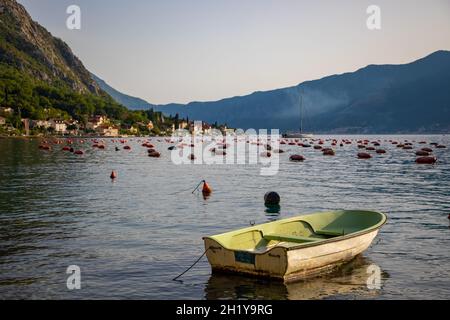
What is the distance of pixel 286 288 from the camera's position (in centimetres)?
1583

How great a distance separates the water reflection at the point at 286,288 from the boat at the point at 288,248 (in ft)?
0.99

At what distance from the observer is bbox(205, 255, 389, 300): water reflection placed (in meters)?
15.3

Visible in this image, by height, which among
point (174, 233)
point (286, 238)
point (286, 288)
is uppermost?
point (286, 238)

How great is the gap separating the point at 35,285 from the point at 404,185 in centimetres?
4054

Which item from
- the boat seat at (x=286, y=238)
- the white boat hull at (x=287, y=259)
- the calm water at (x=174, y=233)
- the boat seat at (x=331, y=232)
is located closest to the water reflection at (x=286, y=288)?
the calm water at (x=174, y=233)

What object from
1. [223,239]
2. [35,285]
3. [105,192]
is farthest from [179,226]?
[105,192]

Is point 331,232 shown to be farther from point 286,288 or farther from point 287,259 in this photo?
point 286,288

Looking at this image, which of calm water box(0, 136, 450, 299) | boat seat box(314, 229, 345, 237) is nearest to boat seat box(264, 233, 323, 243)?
calm water box(0, 136, 450, 299)

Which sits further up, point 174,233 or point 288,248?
point 288,248

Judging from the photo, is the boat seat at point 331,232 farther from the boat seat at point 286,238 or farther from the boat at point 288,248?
the boat seat at point 286,238

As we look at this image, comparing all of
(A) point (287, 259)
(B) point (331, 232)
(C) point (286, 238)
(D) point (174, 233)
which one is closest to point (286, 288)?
(A) point (287, 259)

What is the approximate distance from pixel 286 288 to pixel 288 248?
1.34 m

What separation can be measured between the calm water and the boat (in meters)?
0.43
